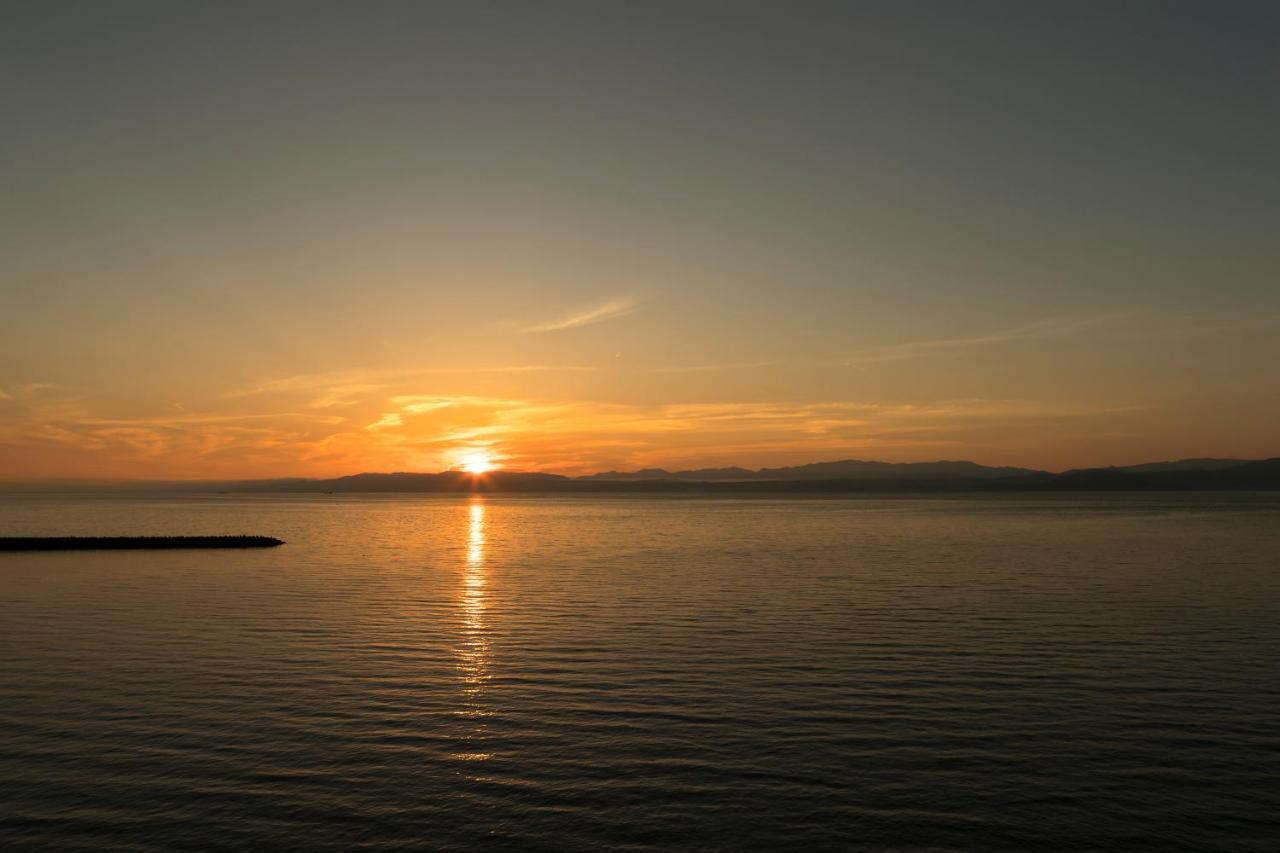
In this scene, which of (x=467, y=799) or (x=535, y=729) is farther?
(x=535, y=729)

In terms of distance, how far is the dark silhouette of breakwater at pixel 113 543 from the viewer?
112m

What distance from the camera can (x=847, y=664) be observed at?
38156 mm

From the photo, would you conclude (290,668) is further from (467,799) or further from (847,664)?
(847,664)

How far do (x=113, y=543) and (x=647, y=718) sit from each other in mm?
111252

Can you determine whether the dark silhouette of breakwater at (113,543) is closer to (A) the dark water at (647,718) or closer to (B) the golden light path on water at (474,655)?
(A) the dark water at (647,718)

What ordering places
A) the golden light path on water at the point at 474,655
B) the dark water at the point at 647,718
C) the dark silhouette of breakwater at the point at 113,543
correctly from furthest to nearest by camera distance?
the dark silhouette of breakwater at the point at 113,543 → the golden light path on water at the point at 474,655 → the dark water at the point at 647,718

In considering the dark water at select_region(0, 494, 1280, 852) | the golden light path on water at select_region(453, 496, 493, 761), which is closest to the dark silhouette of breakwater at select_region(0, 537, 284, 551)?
the dark water at select_region(0, 494, 1280, 852)

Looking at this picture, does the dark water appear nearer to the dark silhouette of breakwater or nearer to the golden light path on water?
the golden light path on water

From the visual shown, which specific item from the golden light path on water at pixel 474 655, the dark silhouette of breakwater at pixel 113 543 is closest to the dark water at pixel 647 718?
the golden light path on water at pixel 474 655

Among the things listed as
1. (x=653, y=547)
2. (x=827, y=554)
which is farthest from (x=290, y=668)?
(x=653, y=547)

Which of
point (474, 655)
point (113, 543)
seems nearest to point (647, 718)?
point (474, 655)

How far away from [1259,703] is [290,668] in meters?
37.9

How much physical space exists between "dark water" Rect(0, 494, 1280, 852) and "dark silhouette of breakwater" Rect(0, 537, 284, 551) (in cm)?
5105

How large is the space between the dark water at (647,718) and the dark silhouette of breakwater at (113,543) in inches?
2010
